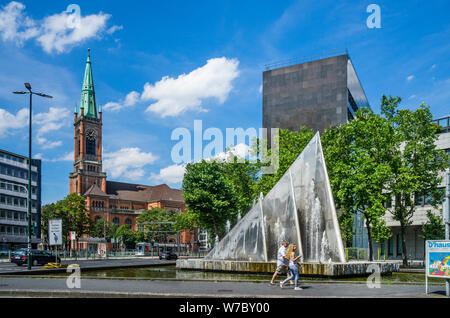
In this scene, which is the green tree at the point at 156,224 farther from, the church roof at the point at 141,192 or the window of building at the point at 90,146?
the window of building at the point at 90,146

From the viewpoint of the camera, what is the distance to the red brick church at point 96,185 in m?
131

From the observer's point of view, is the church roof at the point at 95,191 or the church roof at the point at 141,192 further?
the church roof at the point at 141,192

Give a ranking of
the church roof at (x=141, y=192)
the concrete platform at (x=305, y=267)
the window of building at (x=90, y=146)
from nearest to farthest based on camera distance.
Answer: the concrete platform at (x=305, y=267)
the window of building at (x=90, y=146)
the church roof at (x=141, y=192)

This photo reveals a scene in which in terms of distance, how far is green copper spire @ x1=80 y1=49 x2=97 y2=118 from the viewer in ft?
461

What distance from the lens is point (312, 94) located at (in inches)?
2643

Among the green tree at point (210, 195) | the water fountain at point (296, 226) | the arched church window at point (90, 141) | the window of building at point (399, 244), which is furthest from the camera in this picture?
the arched church window at point (90, 141)

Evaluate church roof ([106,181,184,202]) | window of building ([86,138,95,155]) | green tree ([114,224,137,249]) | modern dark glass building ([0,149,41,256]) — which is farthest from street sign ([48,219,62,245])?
church roof ([106,181,184,202])

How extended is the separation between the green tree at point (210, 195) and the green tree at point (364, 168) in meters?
13.3

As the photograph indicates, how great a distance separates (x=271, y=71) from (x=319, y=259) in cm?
5545

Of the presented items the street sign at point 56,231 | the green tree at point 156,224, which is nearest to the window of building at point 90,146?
the green tree at point 156,224

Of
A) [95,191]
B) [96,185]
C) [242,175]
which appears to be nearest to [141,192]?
[96,185]

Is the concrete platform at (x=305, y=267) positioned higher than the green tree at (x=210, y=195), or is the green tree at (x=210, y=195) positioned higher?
the green tree at (x=210, y=195)

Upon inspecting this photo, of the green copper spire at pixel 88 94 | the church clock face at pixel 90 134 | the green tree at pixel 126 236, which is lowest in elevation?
the green tree at pixel 126 236
